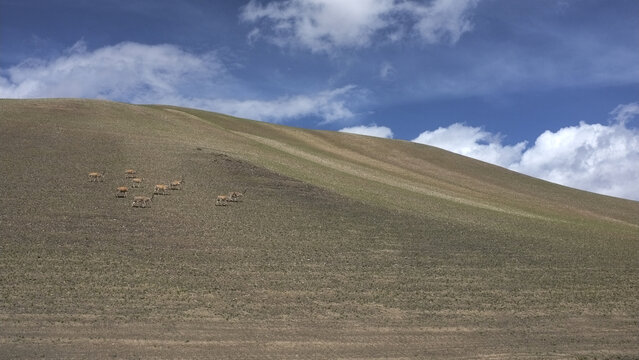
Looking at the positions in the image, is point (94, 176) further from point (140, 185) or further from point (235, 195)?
point (235, 195)

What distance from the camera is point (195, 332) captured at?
20234mm

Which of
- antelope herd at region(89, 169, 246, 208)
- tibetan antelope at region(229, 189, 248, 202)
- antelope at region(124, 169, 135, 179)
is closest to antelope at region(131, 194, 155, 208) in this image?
antelope herd at region(89, 169, 246, 208)

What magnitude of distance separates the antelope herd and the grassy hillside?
1.96 ft

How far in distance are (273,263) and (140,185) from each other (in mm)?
15956

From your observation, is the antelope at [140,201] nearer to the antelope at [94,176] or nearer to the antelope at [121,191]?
the antelope at [121,191]

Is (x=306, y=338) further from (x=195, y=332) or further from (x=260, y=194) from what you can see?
(x=260, y=194)

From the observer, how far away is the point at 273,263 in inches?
1169

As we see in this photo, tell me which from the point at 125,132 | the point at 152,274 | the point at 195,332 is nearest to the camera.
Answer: the point at 195,332

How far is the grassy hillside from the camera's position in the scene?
2062cm

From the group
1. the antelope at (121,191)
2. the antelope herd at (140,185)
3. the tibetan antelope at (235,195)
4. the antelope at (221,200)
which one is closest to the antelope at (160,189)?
the antelope herd at (140,185)

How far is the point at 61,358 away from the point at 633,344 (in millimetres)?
21216

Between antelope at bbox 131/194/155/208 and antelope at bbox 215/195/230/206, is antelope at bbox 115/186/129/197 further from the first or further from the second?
antelope at bbox 215/195/230/206

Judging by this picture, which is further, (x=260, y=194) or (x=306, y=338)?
(x=260, y=194)

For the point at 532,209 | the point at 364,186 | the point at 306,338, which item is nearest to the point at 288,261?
the point at 306,338
